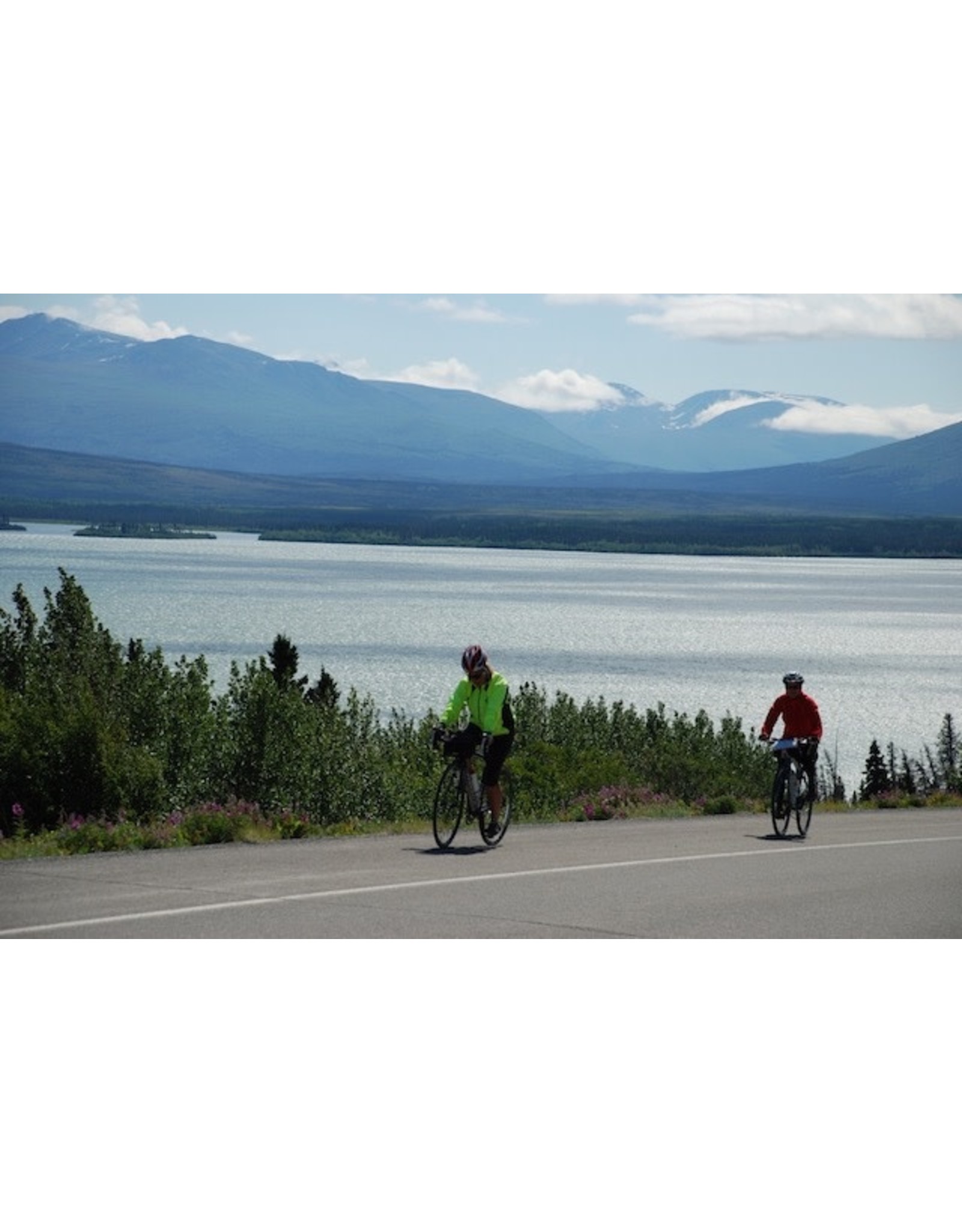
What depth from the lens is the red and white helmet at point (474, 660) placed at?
1499 centimetres

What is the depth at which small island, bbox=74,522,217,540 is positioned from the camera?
151 meters

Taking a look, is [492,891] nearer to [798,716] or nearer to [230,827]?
[230,827]

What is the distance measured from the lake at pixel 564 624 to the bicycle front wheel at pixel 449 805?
32.5 m

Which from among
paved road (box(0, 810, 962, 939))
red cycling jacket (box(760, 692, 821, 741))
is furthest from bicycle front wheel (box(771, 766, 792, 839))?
paved road (box(0, 810, 962, 939))

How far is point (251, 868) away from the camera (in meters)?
13.9

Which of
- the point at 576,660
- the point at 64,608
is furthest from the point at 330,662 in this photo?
the point at 64,608

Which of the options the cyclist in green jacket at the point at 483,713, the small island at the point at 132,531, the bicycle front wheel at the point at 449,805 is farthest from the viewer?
the small island at the point at 132,531

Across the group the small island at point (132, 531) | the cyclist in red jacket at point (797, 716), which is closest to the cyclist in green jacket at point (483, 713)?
the cyclist in red jacket at point (797, 716)

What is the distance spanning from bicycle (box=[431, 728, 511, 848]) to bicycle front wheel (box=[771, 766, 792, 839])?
3456mm

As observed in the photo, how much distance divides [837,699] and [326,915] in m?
68.6

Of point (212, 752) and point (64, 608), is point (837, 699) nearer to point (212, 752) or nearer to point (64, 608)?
point (64, 608)

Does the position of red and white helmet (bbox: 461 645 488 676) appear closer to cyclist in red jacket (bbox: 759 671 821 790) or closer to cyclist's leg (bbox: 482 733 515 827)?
cyclist's leg (bbox: 482 733 515 827)

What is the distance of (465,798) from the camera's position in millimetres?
16391

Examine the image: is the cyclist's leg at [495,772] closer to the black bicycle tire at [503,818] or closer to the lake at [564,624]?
the black bicycle tire at [503,818]
